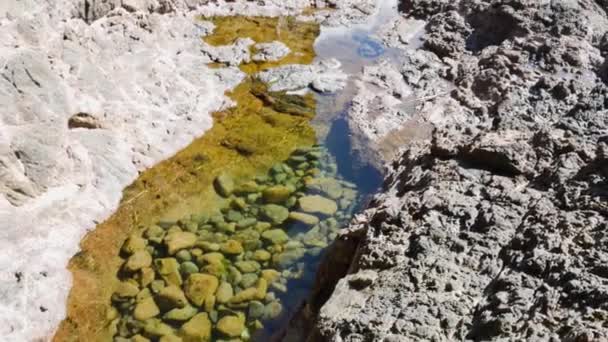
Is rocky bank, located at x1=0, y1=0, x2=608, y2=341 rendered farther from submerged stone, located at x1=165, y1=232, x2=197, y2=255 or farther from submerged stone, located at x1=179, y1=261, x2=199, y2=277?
submerged stone, located at x1=179, y1=261, x2=199, y2=277

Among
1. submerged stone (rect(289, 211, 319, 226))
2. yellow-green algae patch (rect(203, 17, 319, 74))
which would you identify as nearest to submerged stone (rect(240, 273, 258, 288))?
submerged stone (rect(289, 211, 319, 226))

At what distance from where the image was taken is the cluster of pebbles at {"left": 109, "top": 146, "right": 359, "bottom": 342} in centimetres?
618

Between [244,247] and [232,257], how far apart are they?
216mm

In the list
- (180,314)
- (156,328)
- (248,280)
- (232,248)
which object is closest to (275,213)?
(232,248)

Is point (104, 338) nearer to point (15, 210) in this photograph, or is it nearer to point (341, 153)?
point (15, 210)

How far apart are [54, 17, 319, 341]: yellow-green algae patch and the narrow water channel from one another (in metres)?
0.06

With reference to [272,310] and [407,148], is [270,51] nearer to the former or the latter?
[407,148]

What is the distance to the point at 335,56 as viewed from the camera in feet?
38.4

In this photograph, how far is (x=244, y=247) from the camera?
281 inches

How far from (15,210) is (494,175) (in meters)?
5.33

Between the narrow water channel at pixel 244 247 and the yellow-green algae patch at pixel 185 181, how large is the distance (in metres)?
0.06

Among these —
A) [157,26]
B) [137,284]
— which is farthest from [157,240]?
[157,26]

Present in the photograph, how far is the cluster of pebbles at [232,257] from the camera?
618cm

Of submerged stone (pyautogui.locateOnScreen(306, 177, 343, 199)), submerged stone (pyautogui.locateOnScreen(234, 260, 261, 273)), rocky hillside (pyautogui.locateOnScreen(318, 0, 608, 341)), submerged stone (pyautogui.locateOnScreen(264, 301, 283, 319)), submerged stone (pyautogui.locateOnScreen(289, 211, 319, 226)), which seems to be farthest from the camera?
submerged stone (pyautogui.locateOnScreen(306, 177, 343, 199))
